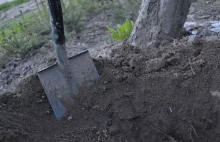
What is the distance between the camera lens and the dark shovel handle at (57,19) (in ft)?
7.81

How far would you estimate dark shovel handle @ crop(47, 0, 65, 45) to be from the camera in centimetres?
238

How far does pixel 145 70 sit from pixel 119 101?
1.20ft

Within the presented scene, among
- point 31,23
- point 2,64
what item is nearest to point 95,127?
point 2,64

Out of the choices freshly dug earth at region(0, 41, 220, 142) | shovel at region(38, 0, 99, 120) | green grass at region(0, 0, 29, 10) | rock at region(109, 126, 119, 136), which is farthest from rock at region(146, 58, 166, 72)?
green grass at region(0, 0, 29, 10)

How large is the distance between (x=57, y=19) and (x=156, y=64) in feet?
2.88

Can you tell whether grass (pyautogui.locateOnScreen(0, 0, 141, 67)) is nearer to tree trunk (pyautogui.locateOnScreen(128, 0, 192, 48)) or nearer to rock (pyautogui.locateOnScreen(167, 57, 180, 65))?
tree trunk (pyautogui.locateOnScreen(128, 0, 192, 48))

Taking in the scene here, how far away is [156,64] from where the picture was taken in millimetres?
2688

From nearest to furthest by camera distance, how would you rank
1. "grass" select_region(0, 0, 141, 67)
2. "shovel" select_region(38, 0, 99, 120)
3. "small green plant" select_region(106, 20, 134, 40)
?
1. "shovel" select_region(38, 0, 99, 120)
2. "small green plant" select_region(106, 20, 134, 40)
3. "grass" select_region(0, 0, 141, 67)

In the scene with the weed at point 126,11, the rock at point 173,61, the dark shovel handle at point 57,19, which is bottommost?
the weed at point 126,11

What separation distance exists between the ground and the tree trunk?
614mm

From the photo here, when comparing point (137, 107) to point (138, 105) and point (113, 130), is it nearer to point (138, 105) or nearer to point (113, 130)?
point (138, 105)

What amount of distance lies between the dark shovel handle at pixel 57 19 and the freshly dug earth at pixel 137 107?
0.42 metres

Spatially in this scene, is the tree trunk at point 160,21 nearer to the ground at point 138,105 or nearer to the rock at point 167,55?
the rock at point 167,55

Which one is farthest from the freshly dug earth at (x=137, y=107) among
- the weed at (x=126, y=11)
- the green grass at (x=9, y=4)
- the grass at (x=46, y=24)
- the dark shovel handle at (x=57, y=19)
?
the green grass at (x=9, y=4)
